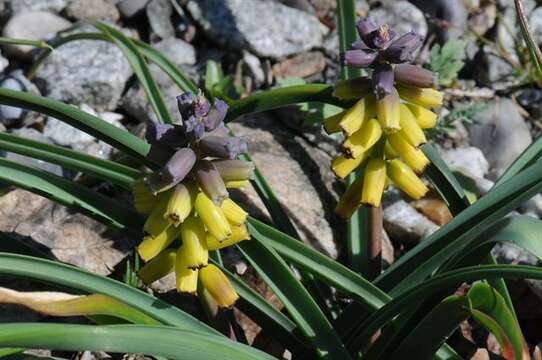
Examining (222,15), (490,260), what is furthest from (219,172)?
(222,15)

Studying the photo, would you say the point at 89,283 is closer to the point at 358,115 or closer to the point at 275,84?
the point at 358,115

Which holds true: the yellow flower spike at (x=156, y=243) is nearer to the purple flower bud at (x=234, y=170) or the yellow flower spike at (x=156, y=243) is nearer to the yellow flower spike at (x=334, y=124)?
the purple flower bud at (x=234, y=170)

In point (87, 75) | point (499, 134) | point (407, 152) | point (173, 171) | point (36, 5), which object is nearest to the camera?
point (173, 171)

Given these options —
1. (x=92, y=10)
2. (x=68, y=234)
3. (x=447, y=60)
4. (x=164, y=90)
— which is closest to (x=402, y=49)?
(x=68, y=234)

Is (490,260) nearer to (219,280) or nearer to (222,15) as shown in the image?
(219,280)

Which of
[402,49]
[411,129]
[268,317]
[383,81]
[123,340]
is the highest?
[402,49]

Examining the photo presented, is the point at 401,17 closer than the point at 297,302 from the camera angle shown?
No

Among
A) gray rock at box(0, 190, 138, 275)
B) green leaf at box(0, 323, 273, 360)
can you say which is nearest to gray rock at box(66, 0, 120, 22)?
gray rock at box(0, 190, 138, 275)
